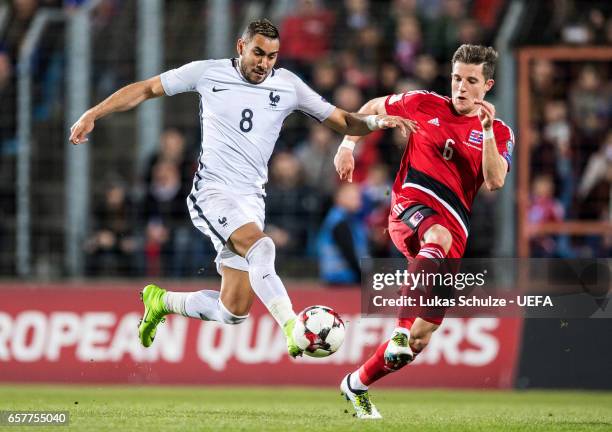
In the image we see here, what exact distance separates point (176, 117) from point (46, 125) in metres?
1.58

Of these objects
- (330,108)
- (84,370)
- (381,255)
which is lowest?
(84,370)

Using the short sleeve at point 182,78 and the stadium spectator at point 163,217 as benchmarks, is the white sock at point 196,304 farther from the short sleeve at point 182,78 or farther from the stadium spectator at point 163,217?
the stadium spectator at point 163,217

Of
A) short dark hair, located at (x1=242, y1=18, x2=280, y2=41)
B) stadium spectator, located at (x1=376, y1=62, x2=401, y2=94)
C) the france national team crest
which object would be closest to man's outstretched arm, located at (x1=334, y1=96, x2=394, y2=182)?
the france national team crest

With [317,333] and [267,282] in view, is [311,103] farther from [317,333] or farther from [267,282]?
[317,333]

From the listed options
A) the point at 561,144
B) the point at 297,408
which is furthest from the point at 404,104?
the point at 561,144

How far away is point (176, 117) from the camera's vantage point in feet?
53.8

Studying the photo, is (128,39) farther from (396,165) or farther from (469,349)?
(469,349)

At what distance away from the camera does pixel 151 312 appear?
1060 centimetres

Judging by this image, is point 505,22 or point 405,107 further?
point 505,22

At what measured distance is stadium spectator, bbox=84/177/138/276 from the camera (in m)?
15.1

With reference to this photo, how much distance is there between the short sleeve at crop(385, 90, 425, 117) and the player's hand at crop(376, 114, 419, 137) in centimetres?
54

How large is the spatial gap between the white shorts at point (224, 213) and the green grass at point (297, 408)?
4.00 ft

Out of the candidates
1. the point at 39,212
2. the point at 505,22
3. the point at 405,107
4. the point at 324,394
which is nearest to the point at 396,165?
the point at 505,22

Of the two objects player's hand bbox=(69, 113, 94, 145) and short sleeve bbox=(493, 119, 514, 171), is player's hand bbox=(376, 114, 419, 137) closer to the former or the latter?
short sleeve bbox=(493, 119, 514, 171)
